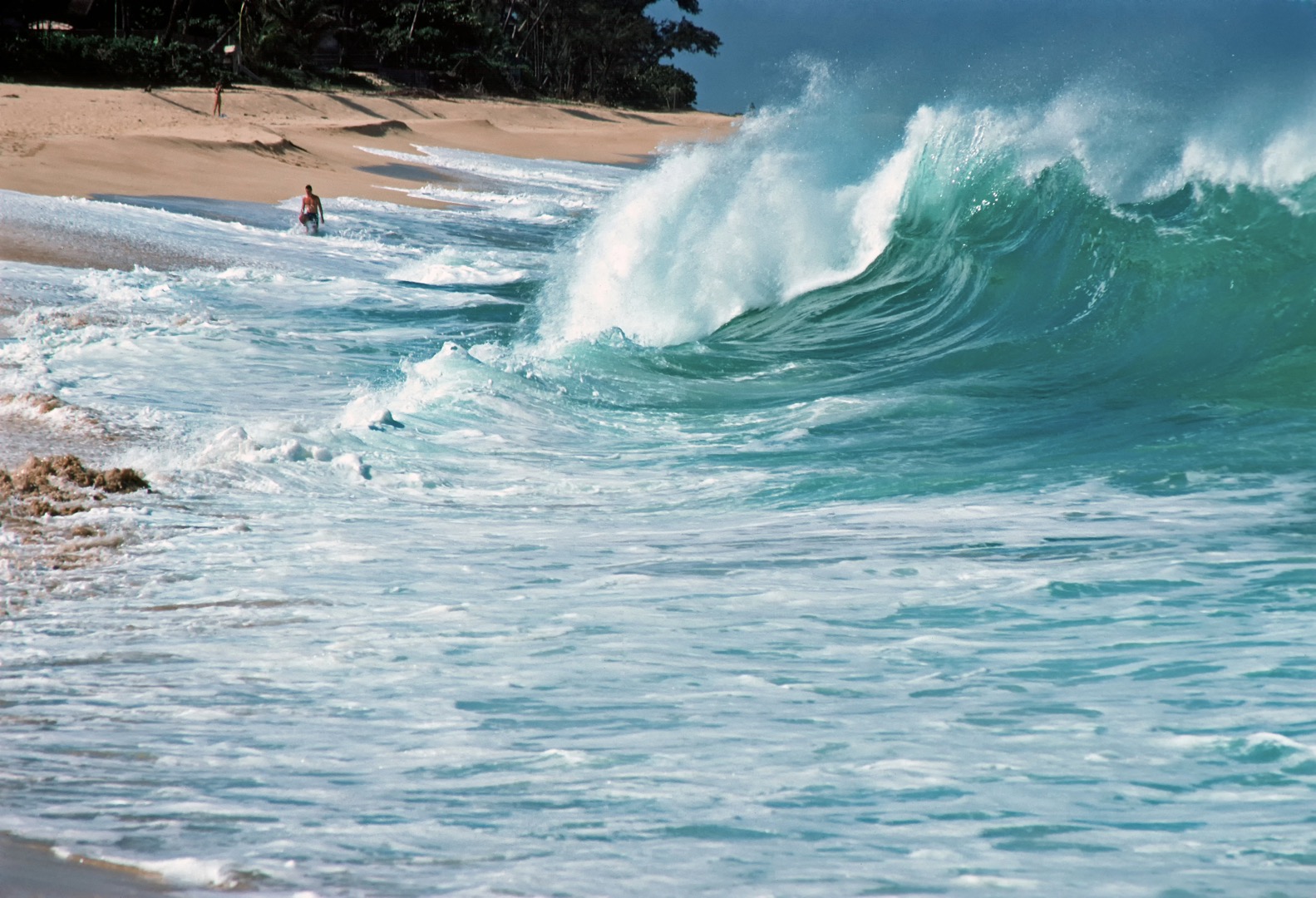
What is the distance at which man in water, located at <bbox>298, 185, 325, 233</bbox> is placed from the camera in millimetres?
19469

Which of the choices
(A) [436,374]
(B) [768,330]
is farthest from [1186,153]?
(A) [436,374]

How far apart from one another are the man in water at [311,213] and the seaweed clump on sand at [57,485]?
13.6m

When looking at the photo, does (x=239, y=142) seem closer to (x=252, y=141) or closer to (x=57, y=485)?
(x=252, y=141)

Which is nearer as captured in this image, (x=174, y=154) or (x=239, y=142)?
(x=174, y=154)

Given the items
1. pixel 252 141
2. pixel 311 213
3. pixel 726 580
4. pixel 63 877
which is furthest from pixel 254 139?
pixel 63 877

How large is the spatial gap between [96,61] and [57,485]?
4267 cm

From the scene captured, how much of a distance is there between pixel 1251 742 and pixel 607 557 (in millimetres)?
2786

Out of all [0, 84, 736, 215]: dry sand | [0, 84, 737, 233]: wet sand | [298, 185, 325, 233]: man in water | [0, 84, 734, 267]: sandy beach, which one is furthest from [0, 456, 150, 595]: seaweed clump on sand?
[298, 185, 325, 233]: man in water

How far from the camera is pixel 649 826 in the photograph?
3.08m

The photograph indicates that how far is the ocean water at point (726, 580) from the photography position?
3.04m

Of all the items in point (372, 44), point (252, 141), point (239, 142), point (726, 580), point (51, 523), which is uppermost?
point (372, 44)

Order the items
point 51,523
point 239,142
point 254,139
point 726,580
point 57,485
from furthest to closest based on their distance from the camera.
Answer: point 254,139, point 239,142, point 57,485, point 51,523, point 726,580

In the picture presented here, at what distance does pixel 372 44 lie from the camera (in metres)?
61.0

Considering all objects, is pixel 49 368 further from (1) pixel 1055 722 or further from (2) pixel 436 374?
(1) pixel 1055 722
